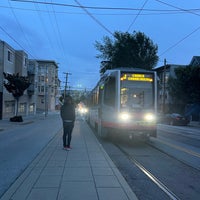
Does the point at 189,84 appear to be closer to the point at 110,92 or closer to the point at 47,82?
the point at 110,92

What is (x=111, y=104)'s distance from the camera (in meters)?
15.6

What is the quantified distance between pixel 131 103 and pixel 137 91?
0.65m

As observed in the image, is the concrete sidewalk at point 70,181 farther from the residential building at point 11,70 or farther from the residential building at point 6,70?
the residential building at point 6,70

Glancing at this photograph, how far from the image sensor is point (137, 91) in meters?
15.4

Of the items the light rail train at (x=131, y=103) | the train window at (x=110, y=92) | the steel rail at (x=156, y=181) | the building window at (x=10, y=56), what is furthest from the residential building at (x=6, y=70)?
the steel rail at (x=156, y=181)

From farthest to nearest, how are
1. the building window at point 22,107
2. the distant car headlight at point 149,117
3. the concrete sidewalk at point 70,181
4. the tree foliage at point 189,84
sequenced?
the building window at point 22,107
the tree foliage at point 189,84
the distant car headlight at point 149,117
the concrete sidewalk at point 70,181

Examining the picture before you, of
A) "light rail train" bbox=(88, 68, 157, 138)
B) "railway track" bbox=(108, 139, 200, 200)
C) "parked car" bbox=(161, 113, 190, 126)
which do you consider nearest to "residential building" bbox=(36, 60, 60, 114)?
"parked car" bbox=(161, 113, 190, 126)

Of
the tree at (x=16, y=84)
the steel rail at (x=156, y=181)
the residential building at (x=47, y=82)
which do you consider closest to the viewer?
the steel rail at (x=156, y=181)

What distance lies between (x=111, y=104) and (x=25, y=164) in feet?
21.2

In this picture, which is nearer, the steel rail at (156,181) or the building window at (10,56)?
the steel rail at (156,181)

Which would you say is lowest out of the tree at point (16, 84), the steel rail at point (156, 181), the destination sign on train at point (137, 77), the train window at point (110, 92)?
the steel rail at point (156, 181)

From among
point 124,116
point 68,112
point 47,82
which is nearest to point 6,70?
point 124,116

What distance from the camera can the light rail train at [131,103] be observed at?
589 inches

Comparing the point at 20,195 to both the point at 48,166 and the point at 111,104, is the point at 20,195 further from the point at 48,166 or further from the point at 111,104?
the point at 111,104
